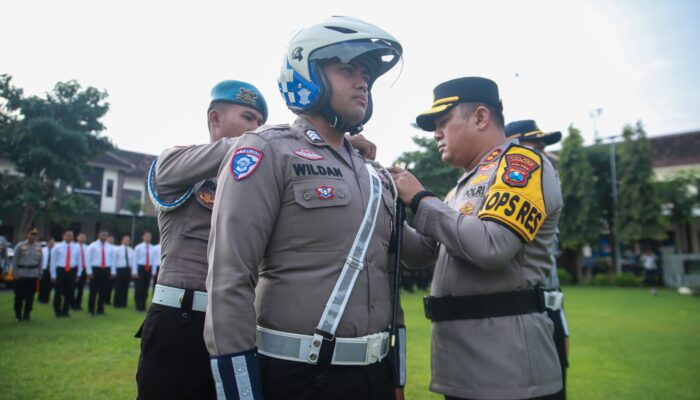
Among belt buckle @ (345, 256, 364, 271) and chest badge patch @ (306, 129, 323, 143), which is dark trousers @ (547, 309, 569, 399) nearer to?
belt buckle @ (345, 256, 364, 271)

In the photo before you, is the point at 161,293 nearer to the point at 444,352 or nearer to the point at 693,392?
the point at 444,352

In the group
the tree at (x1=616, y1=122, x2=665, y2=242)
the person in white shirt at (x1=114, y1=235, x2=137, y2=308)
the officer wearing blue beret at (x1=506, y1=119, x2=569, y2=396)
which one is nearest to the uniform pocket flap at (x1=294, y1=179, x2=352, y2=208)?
the officer wearing blue beret at (x1=506, y1=119, x2=569, y2=396)

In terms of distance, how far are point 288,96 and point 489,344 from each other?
1.67 metres

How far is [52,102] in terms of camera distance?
2222 centimetres

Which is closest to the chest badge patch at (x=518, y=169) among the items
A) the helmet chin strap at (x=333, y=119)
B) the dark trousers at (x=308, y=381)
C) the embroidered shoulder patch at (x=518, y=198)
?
the embroidered shoulder patch at (x=518, y=198)

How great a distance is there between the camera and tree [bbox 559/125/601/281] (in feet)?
103

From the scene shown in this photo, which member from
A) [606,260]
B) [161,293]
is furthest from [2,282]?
[606,260]

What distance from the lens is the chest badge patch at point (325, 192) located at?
2.00m

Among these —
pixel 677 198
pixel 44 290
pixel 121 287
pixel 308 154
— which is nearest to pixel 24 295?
pixel 121 287

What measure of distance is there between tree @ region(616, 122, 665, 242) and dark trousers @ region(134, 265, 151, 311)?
2904 cm

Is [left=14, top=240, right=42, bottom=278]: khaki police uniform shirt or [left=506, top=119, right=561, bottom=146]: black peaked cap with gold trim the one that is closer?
[left=506, top=119, right=561, bottom=146]: black peaked cap with gold trim

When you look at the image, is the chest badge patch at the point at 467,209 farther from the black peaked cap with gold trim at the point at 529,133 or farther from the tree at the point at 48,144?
the tree at the point at 48,144

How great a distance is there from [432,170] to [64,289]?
21092 mm

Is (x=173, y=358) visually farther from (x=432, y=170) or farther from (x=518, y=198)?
(x=432, y=170)
